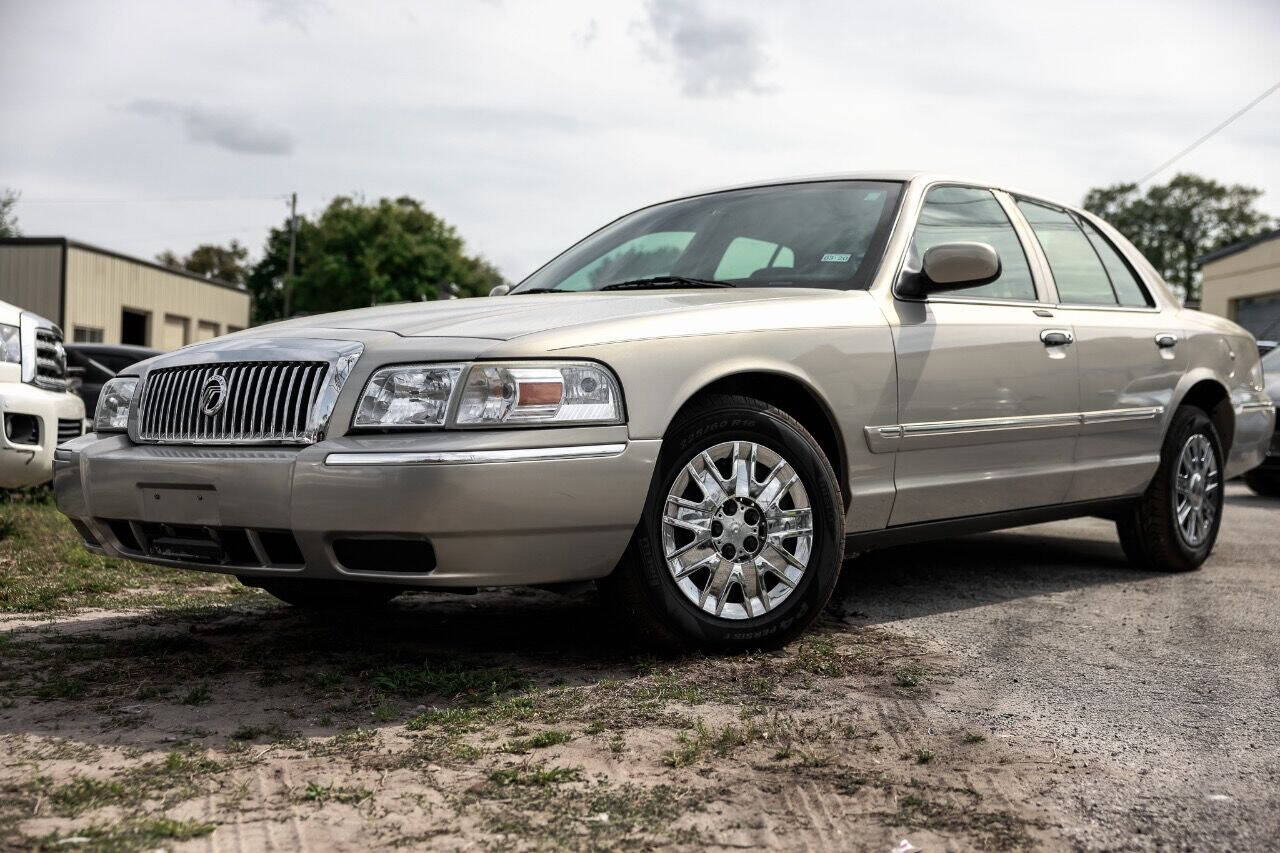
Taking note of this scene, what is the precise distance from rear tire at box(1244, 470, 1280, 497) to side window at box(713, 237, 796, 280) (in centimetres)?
787

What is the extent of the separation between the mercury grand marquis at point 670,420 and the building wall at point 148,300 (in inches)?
1337

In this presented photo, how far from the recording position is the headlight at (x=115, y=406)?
13.7ft

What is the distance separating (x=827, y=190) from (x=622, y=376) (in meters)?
1.78

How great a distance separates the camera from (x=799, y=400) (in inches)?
172

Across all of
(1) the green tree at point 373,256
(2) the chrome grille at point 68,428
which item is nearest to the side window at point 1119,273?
(2) the chrome grille at point 68,428

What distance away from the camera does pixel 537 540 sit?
360 centimetres

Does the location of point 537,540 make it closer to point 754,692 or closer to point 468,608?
point 754,692

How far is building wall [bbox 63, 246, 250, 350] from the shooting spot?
39191 millimetres

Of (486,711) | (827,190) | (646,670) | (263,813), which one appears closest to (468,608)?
(646,670)

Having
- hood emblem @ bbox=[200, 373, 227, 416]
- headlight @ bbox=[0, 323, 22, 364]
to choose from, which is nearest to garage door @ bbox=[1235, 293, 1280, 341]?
headlight @ bbox=[0, 323, 22, 364]

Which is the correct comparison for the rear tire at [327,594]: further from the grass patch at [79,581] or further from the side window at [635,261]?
the side window at [635,261]

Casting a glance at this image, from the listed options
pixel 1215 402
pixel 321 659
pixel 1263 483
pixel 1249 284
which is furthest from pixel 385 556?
pixel 1249 284

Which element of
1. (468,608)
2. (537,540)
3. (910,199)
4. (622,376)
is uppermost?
(910,199)

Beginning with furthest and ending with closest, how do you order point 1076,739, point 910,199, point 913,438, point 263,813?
point 910,199 < point 913,438 < point 1076,739 < point 263,813
